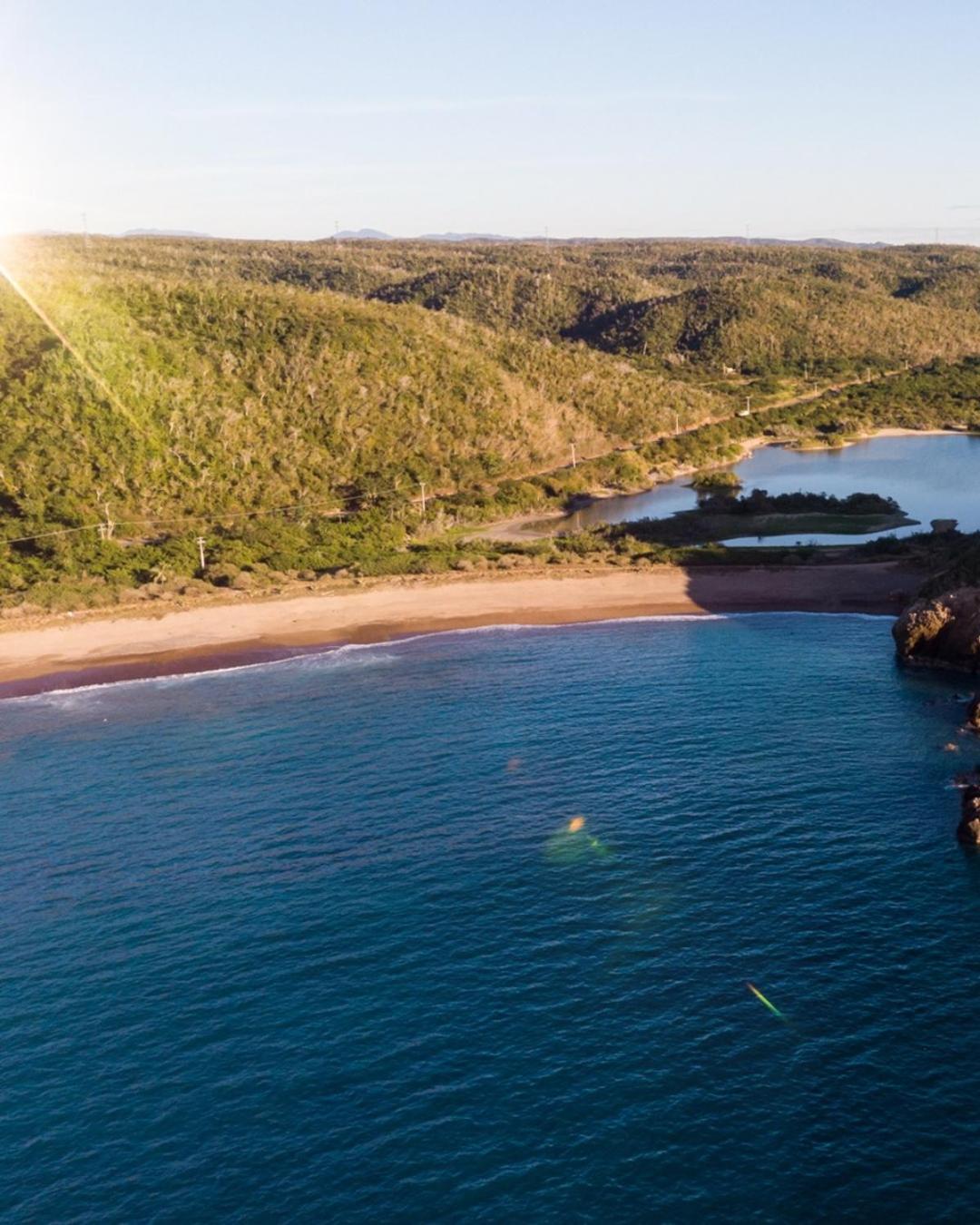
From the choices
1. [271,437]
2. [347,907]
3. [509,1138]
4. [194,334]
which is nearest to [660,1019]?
[509,1138]

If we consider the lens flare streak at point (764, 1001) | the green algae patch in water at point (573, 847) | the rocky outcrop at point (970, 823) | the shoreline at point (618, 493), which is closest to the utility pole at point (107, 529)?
the shoreline at point (618, 493)

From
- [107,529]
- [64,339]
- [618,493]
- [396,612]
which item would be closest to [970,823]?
[396,612]

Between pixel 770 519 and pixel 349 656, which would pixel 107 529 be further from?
pixel 770 519

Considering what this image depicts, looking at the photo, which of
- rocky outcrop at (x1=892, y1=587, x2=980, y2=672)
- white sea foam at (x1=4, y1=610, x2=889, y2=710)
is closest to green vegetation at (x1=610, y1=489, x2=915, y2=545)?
white sea foam at (x1=4, y1=610, x2=889, y2=710)

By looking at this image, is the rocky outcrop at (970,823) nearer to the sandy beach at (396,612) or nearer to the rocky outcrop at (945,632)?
the rocky outcrop at (945,632)

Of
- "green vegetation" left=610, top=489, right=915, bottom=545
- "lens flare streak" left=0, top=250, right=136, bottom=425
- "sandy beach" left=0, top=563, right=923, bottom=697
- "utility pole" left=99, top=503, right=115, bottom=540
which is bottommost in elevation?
"sandy beach" left=0, top=563, right=923, bottom=697

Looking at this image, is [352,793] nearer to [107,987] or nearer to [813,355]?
→ [107,987]

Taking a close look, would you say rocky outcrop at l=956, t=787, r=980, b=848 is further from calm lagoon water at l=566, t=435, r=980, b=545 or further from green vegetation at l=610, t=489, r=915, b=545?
green vegetation at l=610, t=489, r=915, b=545
